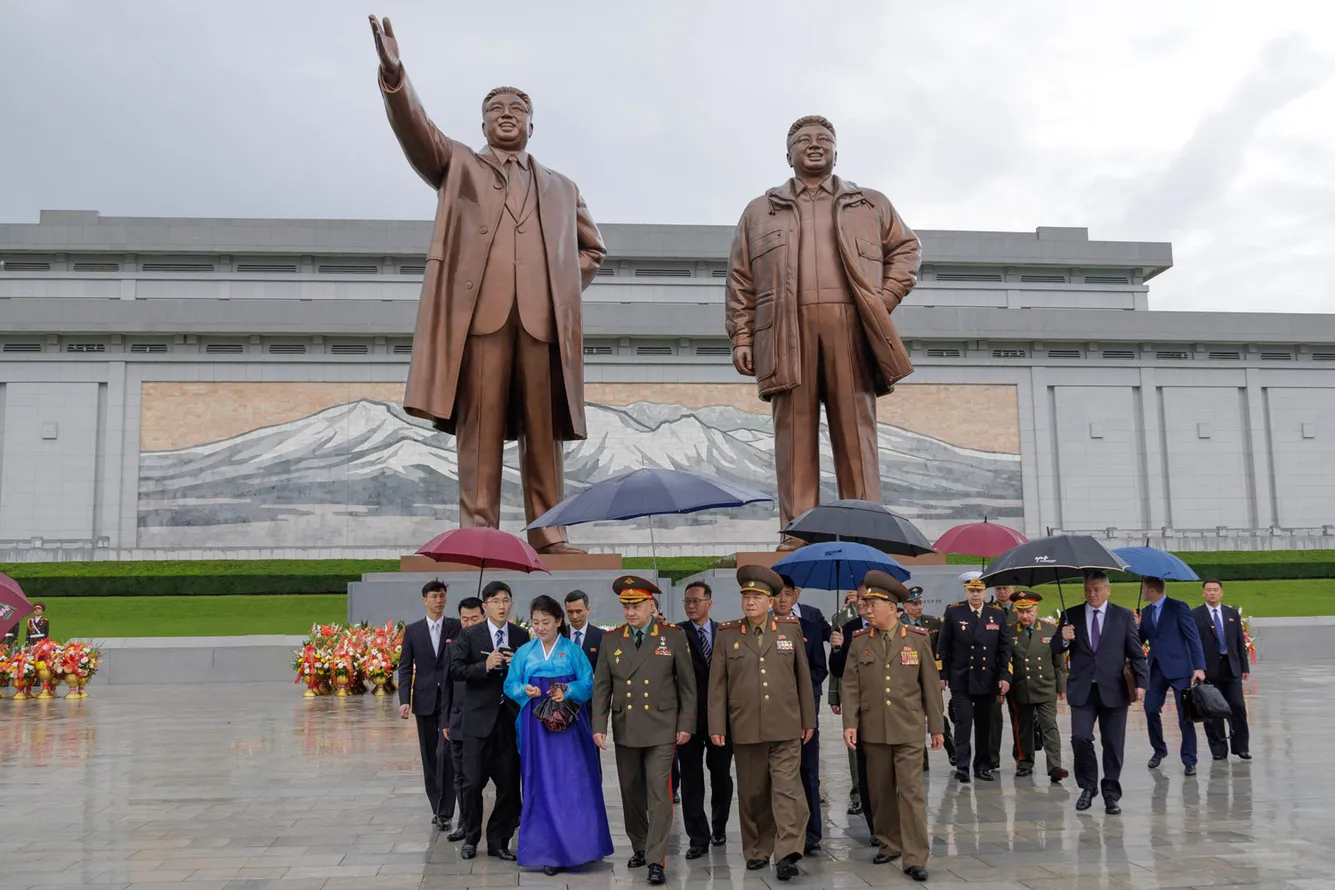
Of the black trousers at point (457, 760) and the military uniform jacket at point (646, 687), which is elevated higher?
the military uniform jacket at point (646, 687)

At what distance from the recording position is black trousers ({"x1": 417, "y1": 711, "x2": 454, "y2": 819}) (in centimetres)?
576

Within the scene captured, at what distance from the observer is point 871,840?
5523mm

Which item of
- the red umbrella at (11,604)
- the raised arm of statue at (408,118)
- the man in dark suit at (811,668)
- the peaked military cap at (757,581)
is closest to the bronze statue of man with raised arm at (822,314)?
the raised arm of statue at (408,118)

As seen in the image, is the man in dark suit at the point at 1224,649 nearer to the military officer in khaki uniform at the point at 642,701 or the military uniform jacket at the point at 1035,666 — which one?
the military uniform jacket at the point at 1035,666

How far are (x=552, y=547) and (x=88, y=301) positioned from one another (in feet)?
68.7

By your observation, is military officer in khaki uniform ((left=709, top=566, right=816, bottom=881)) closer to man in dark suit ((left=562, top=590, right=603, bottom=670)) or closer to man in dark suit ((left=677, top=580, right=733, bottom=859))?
man in dark suit ((left=677, top=580, right=733, bottom=859))

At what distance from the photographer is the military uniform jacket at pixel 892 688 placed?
520 cm

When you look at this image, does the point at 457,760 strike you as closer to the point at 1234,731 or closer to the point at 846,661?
the point at 846,661

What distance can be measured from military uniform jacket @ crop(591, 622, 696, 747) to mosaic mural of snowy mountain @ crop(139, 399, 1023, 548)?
20857mm

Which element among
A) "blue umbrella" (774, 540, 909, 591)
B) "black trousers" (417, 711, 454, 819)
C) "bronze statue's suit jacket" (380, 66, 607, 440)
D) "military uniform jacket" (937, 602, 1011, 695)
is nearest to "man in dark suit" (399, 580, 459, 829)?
"black trousers" (417, 711, 454, 819)

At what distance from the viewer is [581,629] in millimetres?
5840

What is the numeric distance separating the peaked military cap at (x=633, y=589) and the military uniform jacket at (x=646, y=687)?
5.1 inches

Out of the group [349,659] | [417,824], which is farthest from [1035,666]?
[349,659]

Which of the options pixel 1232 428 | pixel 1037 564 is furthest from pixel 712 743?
pixel 1232 428
